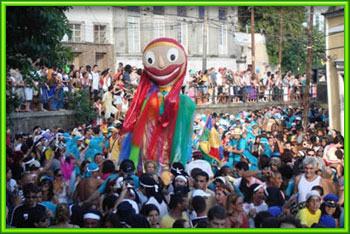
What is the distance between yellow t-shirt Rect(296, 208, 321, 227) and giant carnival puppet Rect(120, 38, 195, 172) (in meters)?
3.92

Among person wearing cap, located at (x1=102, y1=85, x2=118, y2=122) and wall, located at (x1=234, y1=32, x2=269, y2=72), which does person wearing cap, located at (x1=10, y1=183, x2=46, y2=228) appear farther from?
wall, located at (x1=234, y1=32, x2=269, y2=72)

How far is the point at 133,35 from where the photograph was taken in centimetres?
2992

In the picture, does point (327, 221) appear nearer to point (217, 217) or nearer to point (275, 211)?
point (275, 211)

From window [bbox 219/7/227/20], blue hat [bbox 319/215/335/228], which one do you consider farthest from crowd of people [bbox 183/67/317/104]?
blue hat [bbox 319/215/335/228]

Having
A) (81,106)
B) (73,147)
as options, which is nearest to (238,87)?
(81,106)

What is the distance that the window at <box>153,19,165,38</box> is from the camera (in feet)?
97.6

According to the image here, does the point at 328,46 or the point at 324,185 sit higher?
the point at 328,46

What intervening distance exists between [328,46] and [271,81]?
6477 millimetres

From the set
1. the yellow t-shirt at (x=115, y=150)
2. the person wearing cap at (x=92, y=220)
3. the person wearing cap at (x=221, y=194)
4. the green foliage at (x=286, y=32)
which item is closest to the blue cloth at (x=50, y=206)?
the person wearing cap at (x=92, y=220)

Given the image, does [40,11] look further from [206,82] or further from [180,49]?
[206,82]

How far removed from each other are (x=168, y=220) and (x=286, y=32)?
3546 centimetres

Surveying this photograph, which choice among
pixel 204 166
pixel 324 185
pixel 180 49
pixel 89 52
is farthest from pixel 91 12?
pixel 324 185

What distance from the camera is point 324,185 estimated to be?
8.22m

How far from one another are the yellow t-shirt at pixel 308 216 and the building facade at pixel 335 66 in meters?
13.4
